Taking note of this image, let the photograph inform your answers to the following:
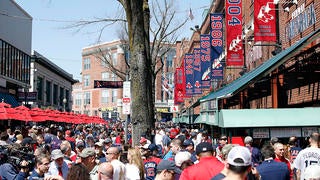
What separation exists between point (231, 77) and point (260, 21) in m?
13.3

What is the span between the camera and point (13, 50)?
42219 millimetres

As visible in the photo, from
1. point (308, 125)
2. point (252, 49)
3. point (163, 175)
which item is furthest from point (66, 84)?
point (163, 175)

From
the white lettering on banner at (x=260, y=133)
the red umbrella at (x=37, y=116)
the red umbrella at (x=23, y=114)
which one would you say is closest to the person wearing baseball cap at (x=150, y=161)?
the white lettering on banner at (x=260, y=133)

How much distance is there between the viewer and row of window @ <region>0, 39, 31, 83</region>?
38688 mm

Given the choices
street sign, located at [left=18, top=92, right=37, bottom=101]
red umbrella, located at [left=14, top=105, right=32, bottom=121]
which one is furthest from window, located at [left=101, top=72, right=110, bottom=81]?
red umbrella, located at [left=14, top=105, right=32, bottom=121]

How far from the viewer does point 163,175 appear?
6070 mm

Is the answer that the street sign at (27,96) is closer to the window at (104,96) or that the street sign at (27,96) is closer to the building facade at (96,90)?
the building facade at (96,90)

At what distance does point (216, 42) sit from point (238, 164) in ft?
76.0

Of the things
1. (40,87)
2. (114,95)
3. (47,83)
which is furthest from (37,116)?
(114,95)

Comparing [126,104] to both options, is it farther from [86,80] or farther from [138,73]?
[86,80]

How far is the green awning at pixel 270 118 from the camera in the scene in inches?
508

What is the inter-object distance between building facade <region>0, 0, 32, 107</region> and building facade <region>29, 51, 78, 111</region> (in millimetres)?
2197

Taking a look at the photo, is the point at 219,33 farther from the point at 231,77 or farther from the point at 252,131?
the point at 252,131

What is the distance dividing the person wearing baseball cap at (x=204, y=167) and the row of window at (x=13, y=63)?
33836 mm
